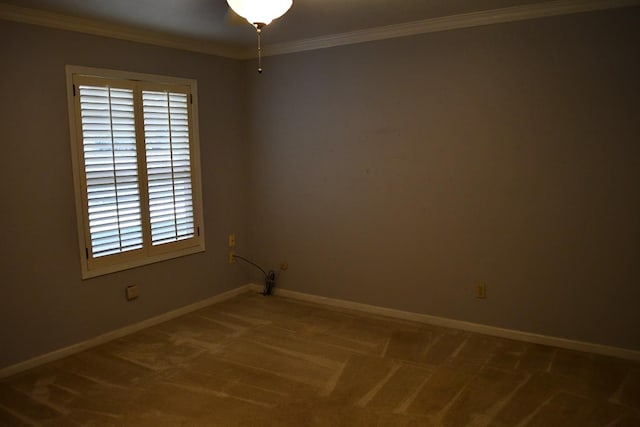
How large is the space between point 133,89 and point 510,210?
3.15 m

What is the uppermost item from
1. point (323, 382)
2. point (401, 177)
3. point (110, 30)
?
point (110, 30)

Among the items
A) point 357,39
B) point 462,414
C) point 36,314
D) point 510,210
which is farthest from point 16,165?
point 510,210

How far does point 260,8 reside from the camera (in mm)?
2502

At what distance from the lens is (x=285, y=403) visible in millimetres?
2859

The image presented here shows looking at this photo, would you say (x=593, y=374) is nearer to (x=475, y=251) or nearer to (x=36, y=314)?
(x=475, y=251)

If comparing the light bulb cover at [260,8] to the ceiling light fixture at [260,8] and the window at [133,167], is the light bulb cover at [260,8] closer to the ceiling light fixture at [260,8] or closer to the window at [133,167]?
the ceiling light fixture at [260,8]

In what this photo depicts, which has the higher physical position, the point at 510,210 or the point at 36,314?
the point at 510,210

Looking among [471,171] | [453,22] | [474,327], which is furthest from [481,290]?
[453,22]

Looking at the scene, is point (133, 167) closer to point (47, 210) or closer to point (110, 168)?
point (110, 168)

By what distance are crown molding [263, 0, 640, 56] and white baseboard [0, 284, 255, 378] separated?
8.13 ft

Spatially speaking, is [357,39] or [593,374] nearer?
[593,374]

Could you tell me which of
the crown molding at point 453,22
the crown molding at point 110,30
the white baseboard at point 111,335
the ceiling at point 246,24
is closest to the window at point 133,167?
the crown molding at point 110,30

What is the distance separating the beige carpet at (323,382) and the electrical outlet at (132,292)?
1.05 feet

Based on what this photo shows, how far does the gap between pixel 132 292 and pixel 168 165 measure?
3.74 feet
